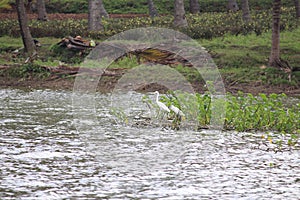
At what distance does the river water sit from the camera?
8.95m

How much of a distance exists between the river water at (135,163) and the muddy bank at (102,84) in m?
6.58

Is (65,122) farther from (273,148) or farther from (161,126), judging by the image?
(273,148)

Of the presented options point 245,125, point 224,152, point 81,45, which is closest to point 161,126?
point 245,125

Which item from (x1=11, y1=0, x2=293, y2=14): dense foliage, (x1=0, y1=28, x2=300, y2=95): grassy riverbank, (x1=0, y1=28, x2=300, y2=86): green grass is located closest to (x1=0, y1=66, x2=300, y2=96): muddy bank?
(x1=0, y1=28, x2=300, y2=95): grassy riverbank

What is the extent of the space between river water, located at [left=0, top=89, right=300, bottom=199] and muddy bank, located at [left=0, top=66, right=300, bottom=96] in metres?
6.58

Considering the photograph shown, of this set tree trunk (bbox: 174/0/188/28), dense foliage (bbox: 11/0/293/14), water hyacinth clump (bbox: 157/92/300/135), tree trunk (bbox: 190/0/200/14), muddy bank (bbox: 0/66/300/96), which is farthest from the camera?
dense foliage (bbox: 11/0/293/14)

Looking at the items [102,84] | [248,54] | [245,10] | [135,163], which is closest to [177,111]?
[135,163]

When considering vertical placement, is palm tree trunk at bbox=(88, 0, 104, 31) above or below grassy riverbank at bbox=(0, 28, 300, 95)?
above

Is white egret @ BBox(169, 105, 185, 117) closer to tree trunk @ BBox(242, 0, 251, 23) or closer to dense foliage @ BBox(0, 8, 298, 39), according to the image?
dense foliage @ BBox(0, 8, 298, 39)

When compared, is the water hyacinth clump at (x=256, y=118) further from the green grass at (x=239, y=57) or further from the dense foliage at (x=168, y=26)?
the dense foliage at (x=168, y=26)

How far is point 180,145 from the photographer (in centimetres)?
1214

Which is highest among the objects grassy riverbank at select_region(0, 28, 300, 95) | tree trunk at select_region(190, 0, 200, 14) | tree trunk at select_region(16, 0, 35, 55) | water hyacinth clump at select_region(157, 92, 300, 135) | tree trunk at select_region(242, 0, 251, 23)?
tree trunk at select_region(190, 0, 200, 14)

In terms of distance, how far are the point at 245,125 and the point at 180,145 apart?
2212 mm

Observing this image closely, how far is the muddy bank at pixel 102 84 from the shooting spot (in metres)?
21.1
